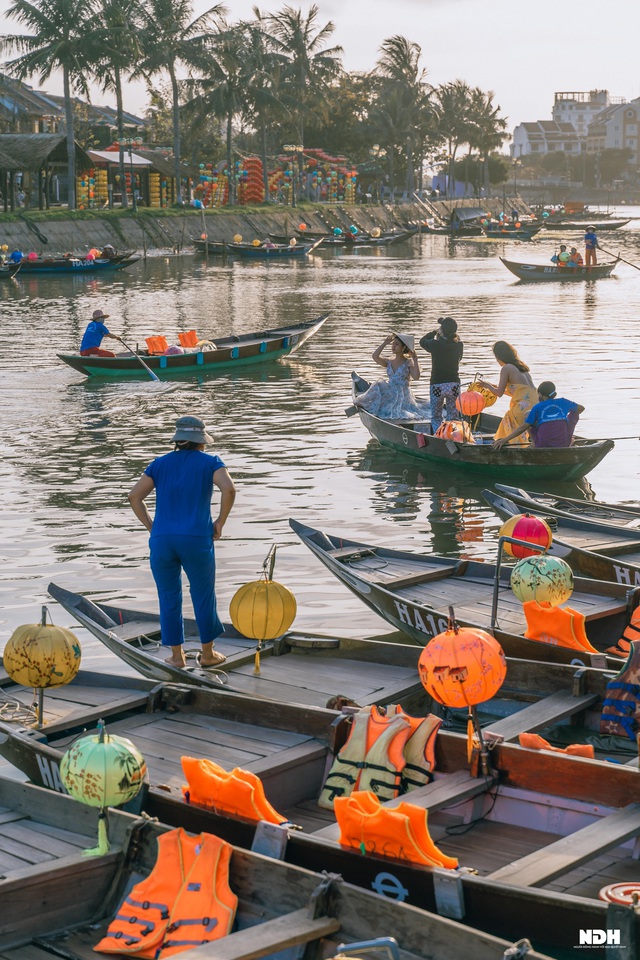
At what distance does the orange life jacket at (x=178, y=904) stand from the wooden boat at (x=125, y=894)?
0.09 m

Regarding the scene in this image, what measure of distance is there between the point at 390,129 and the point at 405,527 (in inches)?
3534

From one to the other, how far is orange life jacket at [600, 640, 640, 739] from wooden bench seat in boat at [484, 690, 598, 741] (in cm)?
25

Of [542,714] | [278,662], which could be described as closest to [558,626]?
[542,714]

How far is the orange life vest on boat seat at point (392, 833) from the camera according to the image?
5.97 metres

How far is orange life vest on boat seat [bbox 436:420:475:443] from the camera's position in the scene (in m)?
17.0

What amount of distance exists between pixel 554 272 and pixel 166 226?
26510mm

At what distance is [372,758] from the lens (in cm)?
710

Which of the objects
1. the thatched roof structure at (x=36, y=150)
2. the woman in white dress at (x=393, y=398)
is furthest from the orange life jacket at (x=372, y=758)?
the thatched roof structure at (x=36, y=150)

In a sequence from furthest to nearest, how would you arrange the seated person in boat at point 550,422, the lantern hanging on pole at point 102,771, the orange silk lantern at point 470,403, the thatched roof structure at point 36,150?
the thatched roof structure at point 36,150 < the orange silk lantern at point 470,403 < the seated person in boat at point 550,422 < the lantern hanging on pole at point 102,771

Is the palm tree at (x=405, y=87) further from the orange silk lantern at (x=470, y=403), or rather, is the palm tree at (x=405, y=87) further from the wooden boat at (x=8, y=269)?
the orange silk lantern at (x=470, y=403)

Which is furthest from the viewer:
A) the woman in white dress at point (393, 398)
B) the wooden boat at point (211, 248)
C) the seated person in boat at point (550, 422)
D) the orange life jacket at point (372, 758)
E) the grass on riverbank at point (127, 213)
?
the wooden boat at point (211, 248)

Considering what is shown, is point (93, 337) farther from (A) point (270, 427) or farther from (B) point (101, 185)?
(B) point (101, 185)

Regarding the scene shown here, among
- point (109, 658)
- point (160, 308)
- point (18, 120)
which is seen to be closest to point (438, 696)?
point (109, 658)

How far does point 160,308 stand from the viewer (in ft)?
132
